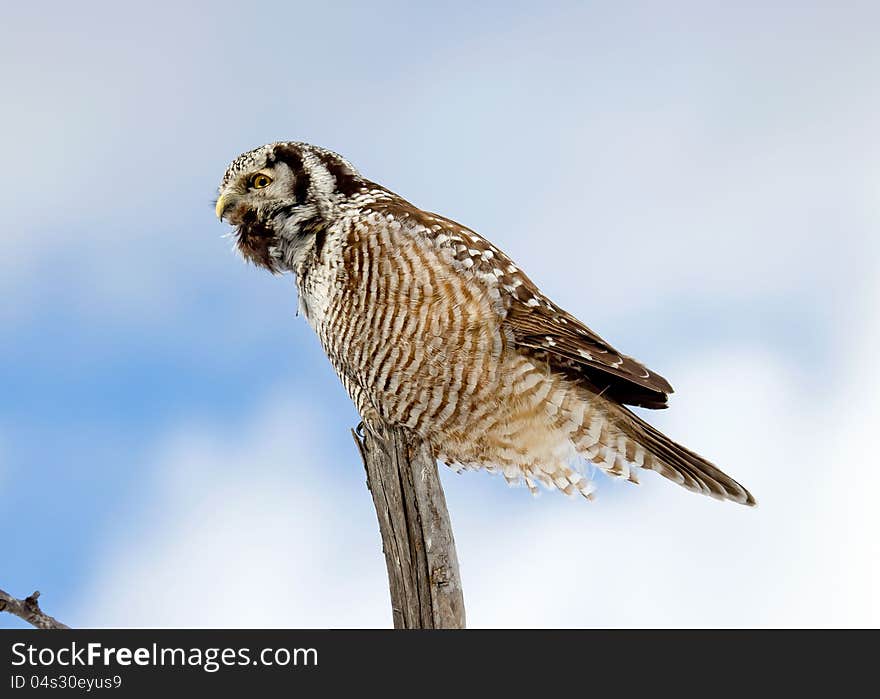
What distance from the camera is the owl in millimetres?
4980

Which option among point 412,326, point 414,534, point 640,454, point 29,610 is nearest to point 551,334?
point 412,326

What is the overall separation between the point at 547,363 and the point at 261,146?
2.25 m

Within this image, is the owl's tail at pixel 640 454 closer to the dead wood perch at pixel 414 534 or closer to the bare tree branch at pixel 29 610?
the dead wood perch at pixel 414 534

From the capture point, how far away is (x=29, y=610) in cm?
336

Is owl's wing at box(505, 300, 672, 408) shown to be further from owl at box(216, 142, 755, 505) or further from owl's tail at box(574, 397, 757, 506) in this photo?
owl's tail at box(574, 397, 757, 506)

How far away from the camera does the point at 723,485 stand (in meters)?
5.01

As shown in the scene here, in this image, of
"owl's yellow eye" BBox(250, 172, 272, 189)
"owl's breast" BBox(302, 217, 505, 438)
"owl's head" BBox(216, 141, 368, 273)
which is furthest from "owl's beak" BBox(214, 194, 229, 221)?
"owl's breast" BBox(302, 217, 505, 438)

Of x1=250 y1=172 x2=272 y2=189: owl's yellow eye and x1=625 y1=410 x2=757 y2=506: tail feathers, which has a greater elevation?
x1=250 y1=172 x2=272 y2=189: owl's yellow eye

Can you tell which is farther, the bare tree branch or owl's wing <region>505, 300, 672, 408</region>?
owl's wing <region>505, 300, 672, 408</region>

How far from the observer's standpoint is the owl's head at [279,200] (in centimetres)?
541

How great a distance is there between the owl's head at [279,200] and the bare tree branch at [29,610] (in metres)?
2.60

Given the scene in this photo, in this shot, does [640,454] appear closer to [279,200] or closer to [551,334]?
[551,334]
